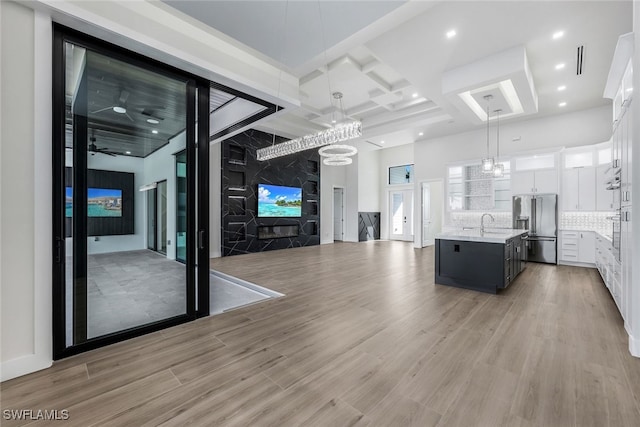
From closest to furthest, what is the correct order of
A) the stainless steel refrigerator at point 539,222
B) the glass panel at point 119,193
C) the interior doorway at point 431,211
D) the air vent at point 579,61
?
1. the glass panel at point 119,193
2. the air vent at point 579,61
3. the stainless steel refrigerator at point 539,222
4. the interior doorway at point 431,211

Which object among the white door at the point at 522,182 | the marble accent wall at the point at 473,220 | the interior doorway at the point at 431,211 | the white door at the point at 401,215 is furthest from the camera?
the white door at the point at 401,215

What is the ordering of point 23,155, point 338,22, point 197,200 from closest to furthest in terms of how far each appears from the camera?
point 23,155, point 338,22, point 197,200

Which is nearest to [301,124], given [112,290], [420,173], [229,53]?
[420,173]

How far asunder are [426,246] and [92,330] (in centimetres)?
970

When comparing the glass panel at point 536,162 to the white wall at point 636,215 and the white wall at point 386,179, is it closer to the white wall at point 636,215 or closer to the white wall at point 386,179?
the white wall at point 386,179

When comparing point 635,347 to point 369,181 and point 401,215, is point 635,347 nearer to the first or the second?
point 401,215

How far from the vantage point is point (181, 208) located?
10.6ft

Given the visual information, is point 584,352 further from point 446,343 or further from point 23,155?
point 23,155

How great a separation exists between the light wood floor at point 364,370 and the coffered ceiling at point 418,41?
3.12m

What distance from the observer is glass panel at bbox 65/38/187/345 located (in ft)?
8.16

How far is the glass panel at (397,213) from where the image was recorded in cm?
1215

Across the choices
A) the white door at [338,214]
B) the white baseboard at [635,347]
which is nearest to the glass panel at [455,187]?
the white door at [338,214]

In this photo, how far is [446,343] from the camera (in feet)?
8.49

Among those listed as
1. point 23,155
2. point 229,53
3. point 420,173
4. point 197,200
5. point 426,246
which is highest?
point 229,53
